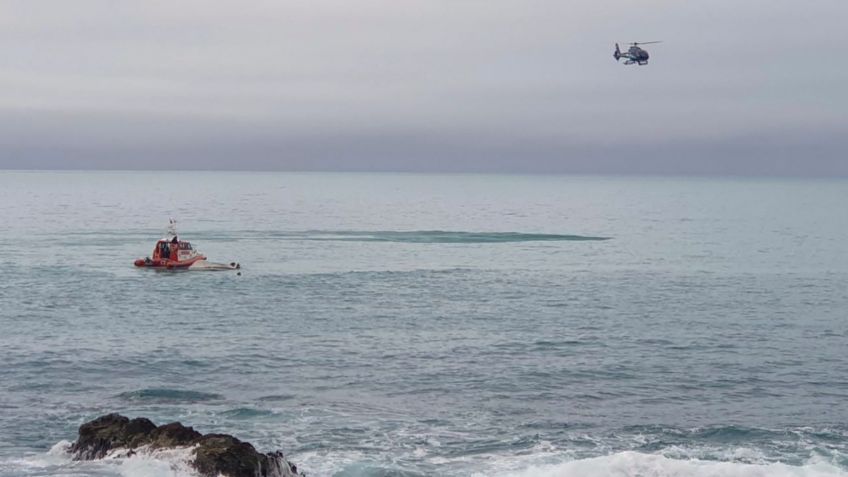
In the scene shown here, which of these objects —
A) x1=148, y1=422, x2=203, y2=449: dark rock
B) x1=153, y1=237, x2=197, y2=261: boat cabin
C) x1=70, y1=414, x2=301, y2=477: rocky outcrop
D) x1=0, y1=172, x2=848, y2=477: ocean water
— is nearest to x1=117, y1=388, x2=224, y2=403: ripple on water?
x1=0, y1=172, x2=848, y2=477: ocean water

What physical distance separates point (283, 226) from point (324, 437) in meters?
98.0

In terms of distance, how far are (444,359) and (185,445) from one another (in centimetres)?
1893

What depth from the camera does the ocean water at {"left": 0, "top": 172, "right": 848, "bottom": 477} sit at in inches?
1234

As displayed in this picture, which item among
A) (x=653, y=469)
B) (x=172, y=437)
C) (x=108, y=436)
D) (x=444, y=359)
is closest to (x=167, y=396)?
(x=108, y=436)

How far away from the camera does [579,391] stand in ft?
129

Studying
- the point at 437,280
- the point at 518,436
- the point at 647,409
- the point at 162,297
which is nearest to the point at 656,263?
the point at 437,280

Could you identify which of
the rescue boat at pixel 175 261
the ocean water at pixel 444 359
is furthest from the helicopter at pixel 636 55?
the rescue boat at pixel 175 261

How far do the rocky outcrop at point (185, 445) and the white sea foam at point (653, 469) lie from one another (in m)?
6.40

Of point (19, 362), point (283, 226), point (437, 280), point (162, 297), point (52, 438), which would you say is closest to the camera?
point (52, 438)

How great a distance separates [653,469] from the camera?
28.7 metres

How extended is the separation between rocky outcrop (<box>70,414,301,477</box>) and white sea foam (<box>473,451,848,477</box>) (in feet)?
21.0

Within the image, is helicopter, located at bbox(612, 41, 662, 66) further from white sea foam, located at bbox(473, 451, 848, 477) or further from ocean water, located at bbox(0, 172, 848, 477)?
white sea foam, located at bbox(473, 451, 848, 477)

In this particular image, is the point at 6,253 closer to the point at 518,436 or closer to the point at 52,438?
the point at 52,438

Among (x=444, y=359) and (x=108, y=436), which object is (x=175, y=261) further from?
(x=108, y=436)
